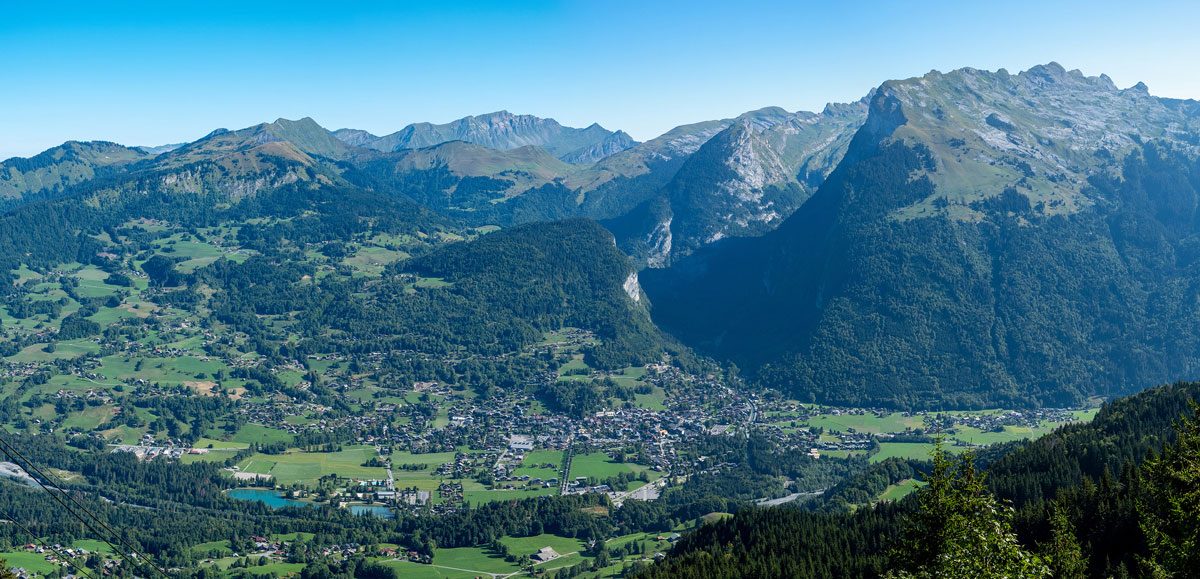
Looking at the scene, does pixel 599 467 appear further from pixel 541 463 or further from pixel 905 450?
pixel 905 450

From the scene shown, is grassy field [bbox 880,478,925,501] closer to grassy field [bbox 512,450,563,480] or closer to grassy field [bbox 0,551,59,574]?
grassy field [bbox 512,450,563,480]

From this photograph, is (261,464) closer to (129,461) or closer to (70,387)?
(129,461)

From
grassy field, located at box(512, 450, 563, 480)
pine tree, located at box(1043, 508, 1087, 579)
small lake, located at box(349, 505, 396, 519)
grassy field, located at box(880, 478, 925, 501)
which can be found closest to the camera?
pine tree, located at box(1043, 508, 1087, 579)

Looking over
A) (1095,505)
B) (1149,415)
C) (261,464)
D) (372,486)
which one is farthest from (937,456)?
(261,464)

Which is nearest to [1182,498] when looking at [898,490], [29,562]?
[898,490]

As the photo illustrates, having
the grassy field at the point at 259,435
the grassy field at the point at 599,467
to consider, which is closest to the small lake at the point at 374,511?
the grassy field at the point at 599,467

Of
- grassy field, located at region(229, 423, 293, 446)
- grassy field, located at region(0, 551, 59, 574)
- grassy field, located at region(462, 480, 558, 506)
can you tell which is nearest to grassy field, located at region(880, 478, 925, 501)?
grassy field, located at region(462, 480, 558, 506)
